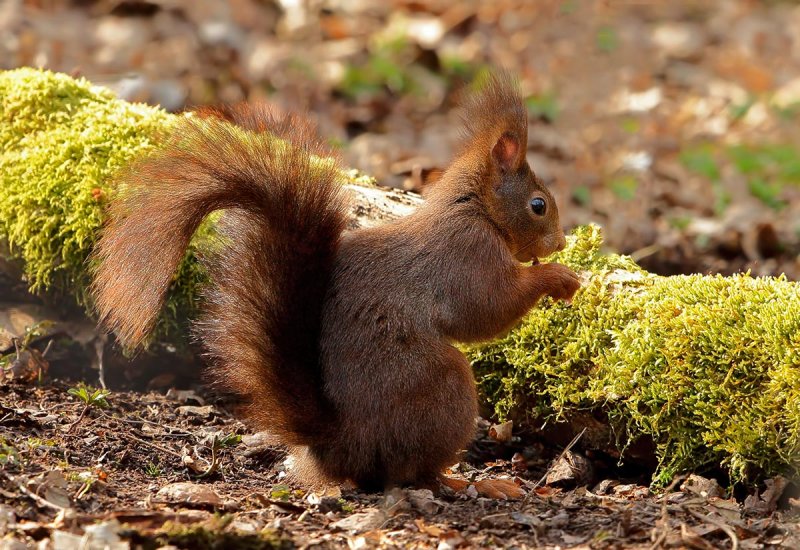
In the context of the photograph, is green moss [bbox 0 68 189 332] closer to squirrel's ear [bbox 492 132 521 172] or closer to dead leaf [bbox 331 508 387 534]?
squirrel's ear [bbox 492 132 521 172]

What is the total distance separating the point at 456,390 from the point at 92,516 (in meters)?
1.41

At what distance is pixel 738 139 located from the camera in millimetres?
9523

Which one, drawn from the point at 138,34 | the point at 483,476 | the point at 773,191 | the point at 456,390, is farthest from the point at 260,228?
the point at 138,34

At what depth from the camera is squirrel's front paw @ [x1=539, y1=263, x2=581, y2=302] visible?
13.0 feet

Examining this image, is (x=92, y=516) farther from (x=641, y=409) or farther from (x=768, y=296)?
(x=768, y=296)

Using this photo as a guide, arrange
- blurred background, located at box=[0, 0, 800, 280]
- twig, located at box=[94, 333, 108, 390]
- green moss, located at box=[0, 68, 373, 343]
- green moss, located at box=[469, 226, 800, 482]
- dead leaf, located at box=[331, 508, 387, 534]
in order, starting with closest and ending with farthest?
1. dead leaf, located at box=[331, 508, 387, 534]
2. green moss, located at box=[469, 226, 800, 482]
3. green moss, located at box=[0, 68, 373, 343]
4. twig, located at box=[94, 333, 108, 390]
5. blurred background, located at box=[0, 0, 800, 280]

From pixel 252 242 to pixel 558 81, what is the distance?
24.5 feet

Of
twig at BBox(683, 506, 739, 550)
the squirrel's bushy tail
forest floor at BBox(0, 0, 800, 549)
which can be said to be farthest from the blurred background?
twig at BBox(683, 506, 739, 550)

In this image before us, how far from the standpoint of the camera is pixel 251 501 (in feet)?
11.2

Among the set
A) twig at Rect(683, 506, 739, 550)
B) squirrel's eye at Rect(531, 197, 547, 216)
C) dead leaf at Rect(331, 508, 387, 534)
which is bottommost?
dead leaf at Rect(331, 508, 387, 534)

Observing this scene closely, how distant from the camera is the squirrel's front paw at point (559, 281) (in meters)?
3.95

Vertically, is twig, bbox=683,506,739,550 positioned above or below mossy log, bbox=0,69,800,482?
below

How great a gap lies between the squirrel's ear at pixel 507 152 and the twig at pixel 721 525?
1586 mm

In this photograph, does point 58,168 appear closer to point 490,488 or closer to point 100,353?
point 100,353
